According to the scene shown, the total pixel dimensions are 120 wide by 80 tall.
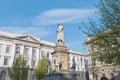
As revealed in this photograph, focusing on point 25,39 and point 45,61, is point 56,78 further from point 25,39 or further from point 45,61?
point 25,39

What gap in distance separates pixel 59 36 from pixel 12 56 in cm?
2657

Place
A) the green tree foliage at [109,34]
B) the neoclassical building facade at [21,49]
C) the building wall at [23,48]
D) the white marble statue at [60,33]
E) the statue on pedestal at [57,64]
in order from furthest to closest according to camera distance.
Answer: the building wall at [23,48] → the neoclassical building facade at [21,49] → the white marble statue at [60,33] → the statue on pedestal at [57,64] → the green tree foliage at [109,34]

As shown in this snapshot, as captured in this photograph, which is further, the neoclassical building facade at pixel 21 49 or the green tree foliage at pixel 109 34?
the neoclassical building facade at pixel 21 49

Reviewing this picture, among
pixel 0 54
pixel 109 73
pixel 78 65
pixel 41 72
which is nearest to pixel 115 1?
pixel 109 73

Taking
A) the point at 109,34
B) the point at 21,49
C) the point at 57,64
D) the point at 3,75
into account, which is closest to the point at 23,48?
the point at 21,49

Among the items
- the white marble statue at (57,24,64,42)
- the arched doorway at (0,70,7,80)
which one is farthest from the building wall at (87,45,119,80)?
the arched doorway at (0,70,7,80)

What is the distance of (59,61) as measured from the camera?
20.5 metres

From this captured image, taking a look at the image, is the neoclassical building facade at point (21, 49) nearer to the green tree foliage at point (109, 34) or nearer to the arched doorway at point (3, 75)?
the arched doorway at point (3, 75)

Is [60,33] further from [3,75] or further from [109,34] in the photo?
[3,75]

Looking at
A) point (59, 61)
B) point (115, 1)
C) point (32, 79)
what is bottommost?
point (32, 79)

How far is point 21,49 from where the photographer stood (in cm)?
4791

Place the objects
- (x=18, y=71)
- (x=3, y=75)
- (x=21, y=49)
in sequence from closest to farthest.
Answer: (x=18, y=71) → (x=3, y=75) → (x=21, y=49)

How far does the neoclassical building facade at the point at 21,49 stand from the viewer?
44.2m

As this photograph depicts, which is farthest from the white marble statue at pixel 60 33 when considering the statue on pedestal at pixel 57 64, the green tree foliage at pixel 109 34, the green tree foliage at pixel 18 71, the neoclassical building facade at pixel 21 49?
the neoclassical building facade at pixel 21 49
